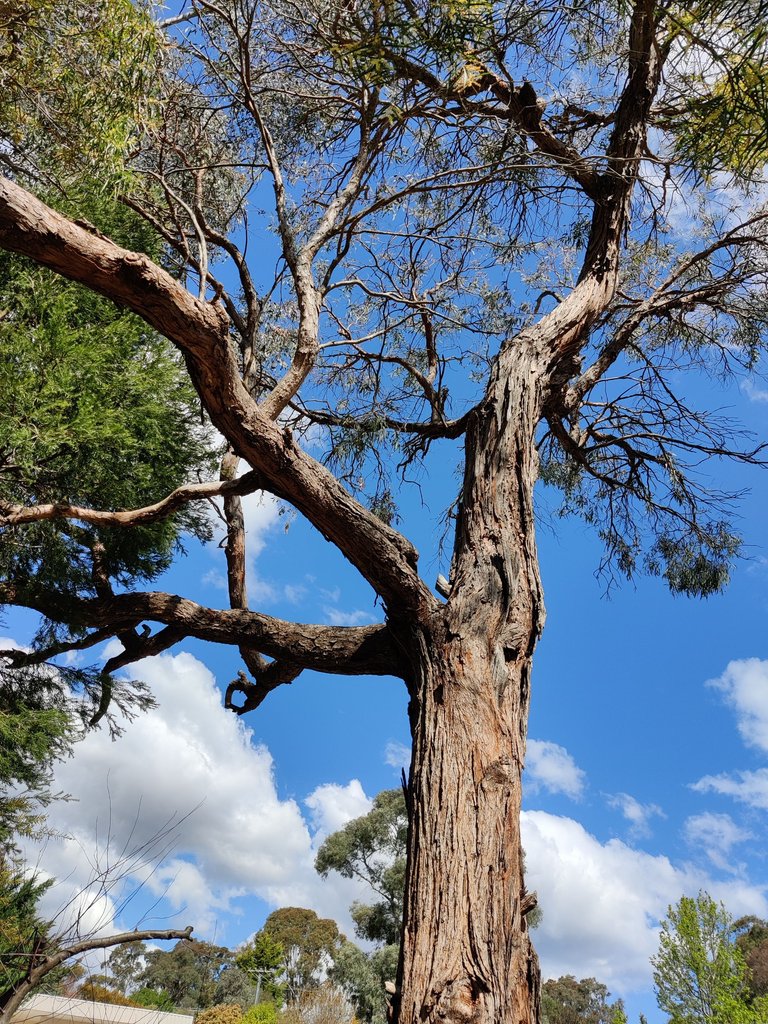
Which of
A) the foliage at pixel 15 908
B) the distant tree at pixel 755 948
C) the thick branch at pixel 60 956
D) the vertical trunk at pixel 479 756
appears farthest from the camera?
the distant tree at pixel 755 948

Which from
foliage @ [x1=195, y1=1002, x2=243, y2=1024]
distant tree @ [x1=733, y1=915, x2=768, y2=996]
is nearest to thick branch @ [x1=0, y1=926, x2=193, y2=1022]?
foliage @ [x1=195, y1=1002, x2=243, y2=1024]

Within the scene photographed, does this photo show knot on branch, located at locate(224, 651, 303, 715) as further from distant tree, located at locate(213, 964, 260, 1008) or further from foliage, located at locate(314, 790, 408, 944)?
distant tree, located at locate(213, 964, 260, 1008)

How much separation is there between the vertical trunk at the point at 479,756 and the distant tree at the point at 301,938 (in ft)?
84.0

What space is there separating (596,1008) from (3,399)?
33046 millimetres

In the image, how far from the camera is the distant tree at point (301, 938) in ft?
83.3

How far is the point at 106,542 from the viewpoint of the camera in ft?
18.8

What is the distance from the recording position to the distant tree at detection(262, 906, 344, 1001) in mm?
25391

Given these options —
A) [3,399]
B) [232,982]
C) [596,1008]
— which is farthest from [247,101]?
[596,1008]

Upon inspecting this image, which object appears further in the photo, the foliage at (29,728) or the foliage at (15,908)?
the foliage at (29,728)

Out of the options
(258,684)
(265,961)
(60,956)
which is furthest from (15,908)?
(265,961)

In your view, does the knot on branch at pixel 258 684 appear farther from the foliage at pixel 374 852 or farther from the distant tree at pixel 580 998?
the distant tree at pixel 580 998

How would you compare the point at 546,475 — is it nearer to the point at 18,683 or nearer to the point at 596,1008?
the point at 18,683

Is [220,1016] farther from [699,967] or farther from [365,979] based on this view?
Result: [699,967]

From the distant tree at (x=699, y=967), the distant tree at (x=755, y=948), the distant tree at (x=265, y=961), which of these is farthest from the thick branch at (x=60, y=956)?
the distant tree at (x=265, y=961)
